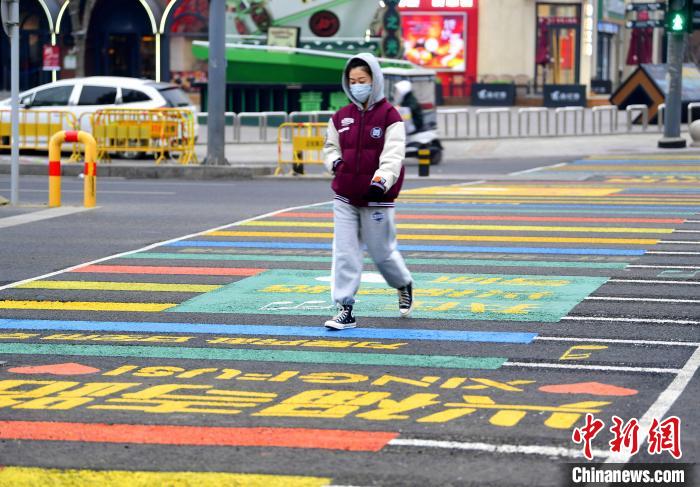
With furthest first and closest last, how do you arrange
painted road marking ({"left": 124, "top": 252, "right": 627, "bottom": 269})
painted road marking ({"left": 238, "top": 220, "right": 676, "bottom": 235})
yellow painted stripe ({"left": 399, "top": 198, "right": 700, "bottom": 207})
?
yellow painted stripe ({"left": 399, "top": 198, "right": 700, "bottom": 207})
painted road marking ({"left": 238, "top": 220, "right": 676, "bottom": 235})
painted road marking ({"left": 124, "top": 252, "right": 627, "bottom": 269})

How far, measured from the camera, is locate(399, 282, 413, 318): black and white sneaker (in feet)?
35.0

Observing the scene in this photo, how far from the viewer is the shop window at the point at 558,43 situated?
62469mm

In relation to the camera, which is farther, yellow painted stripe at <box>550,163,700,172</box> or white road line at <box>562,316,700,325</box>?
yellow painted stripe at <box>550,163,700,172</box>

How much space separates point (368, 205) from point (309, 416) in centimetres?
298

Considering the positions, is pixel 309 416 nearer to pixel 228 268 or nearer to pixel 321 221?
pixel 228 268

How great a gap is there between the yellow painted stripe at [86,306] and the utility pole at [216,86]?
1589cm

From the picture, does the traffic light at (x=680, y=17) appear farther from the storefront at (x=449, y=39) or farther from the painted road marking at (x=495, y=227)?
the storefront at (x=449, y=39)

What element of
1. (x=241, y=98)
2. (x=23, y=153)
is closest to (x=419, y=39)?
(x=241, y=98)

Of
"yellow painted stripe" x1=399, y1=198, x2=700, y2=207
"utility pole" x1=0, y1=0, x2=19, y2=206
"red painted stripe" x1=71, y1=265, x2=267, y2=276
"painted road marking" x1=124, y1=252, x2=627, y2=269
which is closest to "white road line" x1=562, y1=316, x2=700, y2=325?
"painted road marking" x1=124, y1=252, x2=627, y2=269

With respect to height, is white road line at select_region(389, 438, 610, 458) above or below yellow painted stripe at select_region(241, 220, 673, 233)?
below

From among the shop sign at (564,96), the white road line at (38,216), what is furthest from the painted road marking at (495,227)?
the shop sign at (564,96)

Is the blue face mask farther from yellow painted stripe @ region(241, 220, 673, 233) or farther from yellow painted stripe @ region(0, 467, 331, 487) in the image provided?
yellow painted stripe @ region(241, 220, 673, 233)

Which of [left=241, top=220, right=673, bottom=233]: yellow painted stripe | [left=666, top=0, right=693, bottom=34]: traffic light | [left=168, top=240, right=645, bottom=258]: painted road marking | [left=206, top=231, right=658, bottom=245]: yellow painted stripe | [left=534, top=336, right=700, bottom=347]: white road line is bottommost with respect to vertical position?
[left=534, top=336, right=700, bottom=347]: white road line

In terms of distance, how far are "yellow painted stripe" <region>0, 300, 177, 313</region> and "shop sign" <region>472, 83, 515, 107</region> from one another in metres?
48.0
